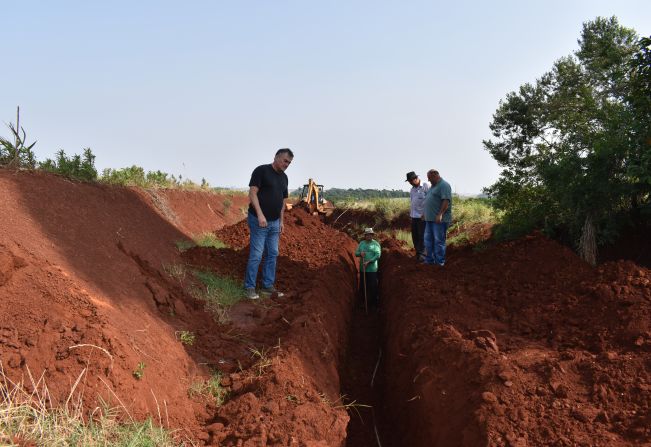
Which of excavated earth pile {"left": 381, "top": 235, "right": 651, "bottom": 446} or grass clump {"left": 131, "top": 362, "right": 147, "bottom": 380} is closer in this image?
excavated earth pile {"left": 381, "top": 235, "right": 651, "bottom": 446}

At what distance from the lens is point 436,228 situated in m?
8.60

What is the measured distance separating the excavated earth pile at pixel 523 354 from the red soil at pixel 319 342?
2cm

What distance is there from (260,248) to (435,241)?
11.9 ft

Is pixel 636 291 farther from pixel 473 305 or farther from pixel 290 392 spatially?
pixel 290 392

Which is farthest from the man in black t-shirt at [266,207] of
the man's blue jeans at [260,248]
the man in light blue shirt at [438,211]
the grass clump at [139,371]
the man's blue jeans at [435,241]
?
the man's blue jeans at [435,241]

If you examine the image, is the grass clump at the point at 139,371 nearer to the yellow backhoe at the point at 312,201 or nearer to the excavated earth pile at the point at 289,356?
the excavated earth pile at the point at 289,356

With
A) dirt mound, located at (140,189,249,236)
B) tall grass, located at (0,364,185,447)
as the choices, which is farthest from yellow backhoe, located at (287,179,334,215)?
tall grass, located at (0,364,185,447)

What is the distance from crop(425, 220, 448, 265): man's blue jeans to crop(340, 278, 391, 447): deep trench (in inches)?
57.1

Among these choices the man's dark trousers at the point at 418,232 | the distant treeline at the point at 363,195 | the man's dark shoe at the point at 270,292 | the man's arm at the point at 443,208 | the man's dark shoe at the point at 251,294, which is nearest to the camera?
the man's dark shoe at the point at 251,294

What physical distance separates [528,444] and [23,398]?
2.99 m

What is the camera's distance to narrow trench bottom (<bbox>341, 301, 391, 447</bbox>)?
194 inches

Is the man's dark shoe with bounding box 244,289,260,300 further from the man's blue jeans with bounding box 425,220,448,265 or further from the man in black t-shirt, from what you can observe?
the man's blue jeans with bounding box 425,220,448,265

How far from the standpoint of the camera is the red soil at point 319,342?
10.4 ft

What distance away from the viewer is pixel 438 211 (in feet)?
28.3
